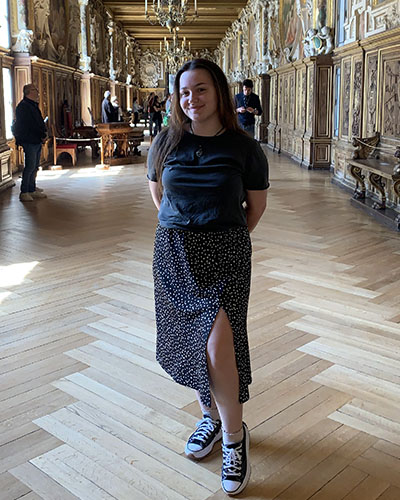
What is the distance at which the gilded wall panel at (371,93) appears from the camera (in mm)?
8664

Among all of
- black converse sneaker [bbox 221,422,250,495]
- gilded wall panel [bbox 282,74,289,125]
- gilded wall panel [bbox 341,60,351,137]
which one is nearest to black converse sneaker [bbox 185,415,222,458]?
black converse sneaker [bbox 221,422,250,495]

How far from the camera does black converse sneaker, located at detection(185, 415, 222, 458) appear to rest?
2.54m

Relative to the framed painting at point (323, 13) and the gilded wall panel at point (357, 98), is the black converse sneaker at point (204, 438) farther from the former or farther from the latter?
the framed painting at point (323, 13)

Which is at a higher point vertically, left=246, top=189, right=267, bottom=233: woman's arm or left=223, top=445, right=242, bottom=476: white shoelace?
left=246, top=189, right=267, bottom=233: woman's arm

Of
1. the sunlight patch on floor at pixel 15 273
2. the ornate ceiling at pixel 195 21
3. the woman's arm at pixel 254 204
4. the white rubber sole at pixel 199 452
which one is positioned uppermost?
the ornate ceiling at pixel 195 21

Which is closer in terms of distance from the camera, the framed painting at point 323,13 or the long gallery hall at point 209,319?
the long gallery hall at point 209,319

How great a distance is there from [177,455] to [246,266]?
0.89 meters

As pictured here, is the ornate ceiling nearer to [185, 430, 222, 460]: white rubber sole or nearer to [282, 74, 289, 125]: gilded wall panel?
[282, 74, 289, 125]: gilded wall panel

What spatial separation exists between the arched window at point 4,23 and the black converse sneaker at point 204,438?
11.5 meters

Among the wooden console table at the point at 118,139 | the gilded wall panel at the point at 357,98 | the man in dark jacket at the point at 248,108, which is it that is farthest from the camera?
the wooden console table at the point at 118,139

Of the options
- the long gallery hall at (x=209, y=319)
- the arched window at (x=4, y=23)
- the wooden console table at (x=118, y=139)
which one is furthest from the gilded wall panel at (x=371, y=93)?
the arched window at (x=4, y=23)

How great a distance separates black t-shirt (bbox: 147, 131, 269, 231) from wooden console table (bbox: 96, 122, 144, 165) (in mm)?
11794

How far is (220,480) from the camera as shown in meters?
2.39

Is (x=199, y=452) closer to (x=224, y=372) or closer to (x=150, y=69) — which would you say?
(x=224, y=372)
